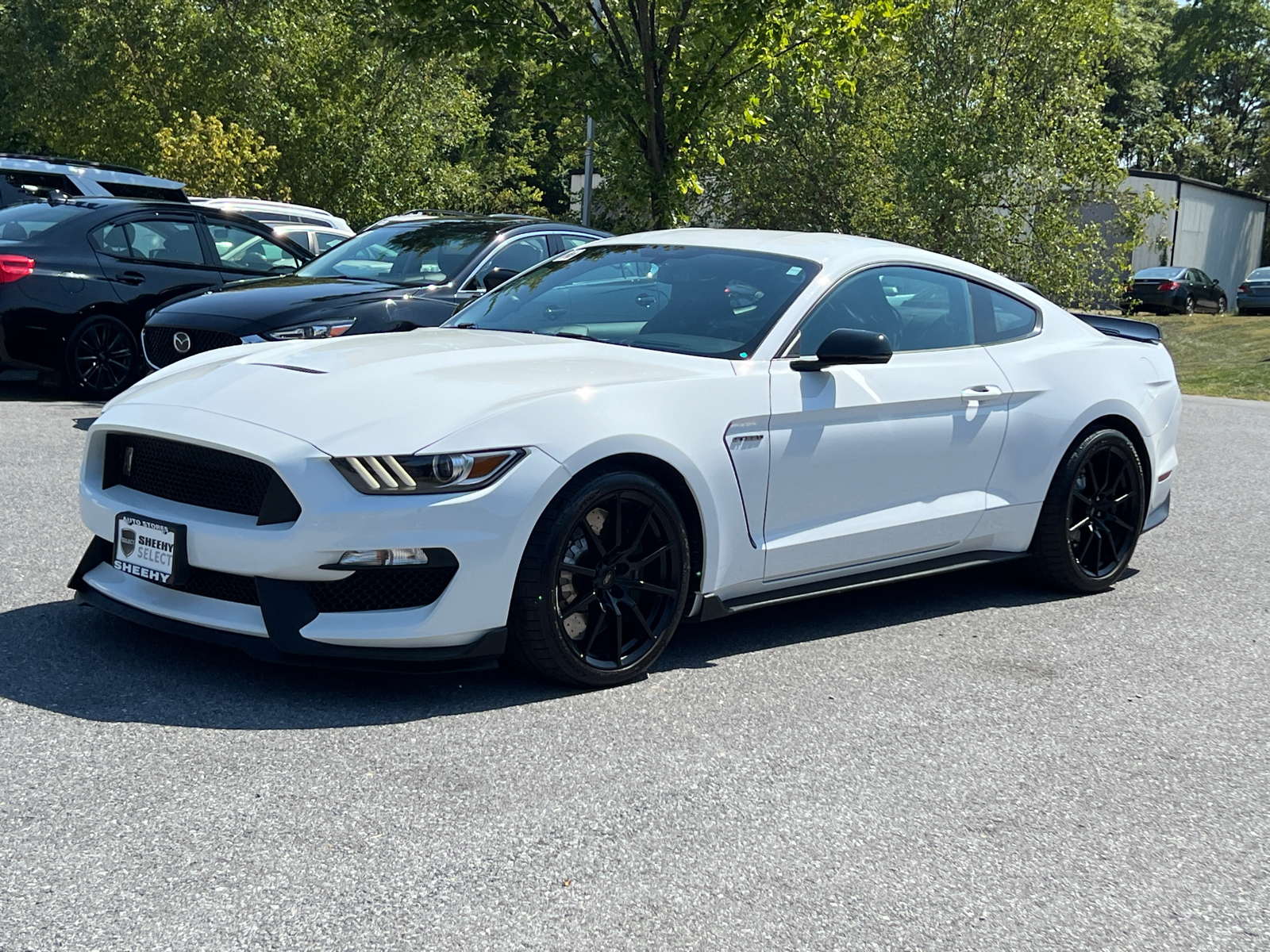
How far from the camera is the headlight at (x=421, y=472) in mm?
4207

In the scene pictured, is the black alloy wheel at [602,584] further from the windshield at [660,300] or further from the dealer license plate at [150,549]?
the dealer license plate at [150,549]

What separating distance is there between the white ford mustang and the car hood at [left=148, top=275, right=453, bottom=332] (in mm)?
3321

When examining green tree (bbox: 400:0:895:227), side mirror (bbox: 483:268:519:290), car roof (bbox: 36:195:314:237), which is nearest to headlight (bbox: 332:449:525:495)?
side mirror (bbox: 483:268:519:290)

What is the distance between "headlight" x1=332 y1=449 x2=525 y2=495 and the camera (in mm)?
4207

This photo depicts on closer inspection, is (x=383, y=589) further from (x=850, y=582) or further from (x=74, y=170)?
(x=74, y=170)

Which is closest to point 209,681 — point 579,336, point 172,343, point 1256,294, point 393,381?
point 393,381

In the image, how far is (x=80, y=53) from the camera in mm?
33719

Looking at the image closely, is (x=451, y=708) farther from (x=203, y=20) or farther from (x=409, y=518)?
(x=203, y=20)

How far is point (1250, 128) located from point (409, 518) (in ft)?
221

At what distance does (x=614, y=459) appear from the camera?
462cm

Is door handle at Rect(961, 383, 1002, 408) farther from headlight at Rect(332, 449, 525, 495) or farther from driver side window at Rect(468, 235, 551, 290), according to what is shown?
driver side window at Rect(468, 235, 551, 290)

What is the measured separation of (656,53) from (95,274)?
6.91m

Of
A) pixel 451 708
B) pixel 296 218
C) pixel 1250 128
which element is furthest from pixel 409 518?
pixel 1250 128

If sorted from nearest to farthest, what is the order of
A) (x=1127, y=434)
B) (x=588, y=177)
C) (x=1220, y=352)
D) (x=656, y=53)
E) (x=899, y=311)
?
(x=899, y=311)
(x=1127, y=434)
(x=656, y=53)
(x=588, y=177)
(x=1220, y=352)
